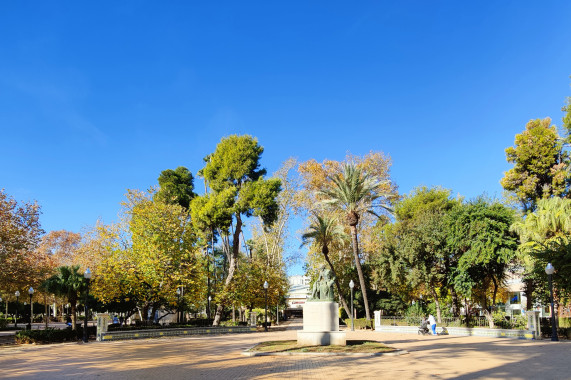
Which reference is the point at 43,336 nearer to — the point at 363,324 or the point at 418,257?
the point at 363,324

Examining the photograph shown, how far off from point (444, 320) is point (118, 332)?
70.9 ft

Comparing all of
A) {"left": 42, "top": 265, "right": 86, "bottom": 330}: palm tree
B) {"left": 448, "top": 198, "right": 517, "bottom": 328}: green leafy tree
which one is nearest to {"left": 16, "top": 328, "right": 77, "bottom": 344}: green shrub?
{"left": 42, "top": 265, "right": 86, "bottom": 330}: palm tree

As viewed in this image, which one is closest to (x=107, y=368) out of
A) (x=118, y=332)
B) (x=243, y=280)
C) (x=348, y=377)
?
(x=348, y=377)

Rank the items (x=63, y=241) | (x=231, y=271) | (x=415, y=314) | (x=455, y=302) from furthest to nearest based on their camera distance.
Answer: (x=63, y=241) < (x=415, y=314) < (x=231, y=271) < (x=455, y=302)

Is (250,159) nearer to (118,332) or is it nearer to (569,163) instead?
(118,332)

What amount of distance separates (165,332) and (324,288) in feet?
43.4

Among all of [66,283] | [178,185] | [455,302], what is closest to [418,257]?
[455,302]

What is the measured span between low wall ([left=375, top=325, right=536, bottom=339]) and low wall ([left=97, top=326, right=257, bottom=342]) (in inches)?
405

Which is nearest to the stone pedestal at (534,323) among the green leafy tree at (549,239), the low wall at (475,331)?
the low wall at (475,331)

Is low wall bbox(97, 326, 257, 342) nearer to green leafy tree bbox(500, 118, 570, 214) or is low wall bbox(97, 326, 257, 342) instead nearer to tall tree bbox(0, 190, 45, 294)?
tall tree bbox(0, 190, 45, 294)

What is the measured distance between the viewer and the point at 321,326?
16.8 meters

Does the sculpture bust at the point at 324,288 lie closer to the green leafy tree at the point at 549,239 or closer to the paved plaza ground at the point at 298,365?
the paved plaza ground at the point at 298,365

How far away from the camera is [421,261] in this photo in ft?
98.8

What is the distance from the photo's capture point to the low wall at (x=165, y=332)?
23266 mm
